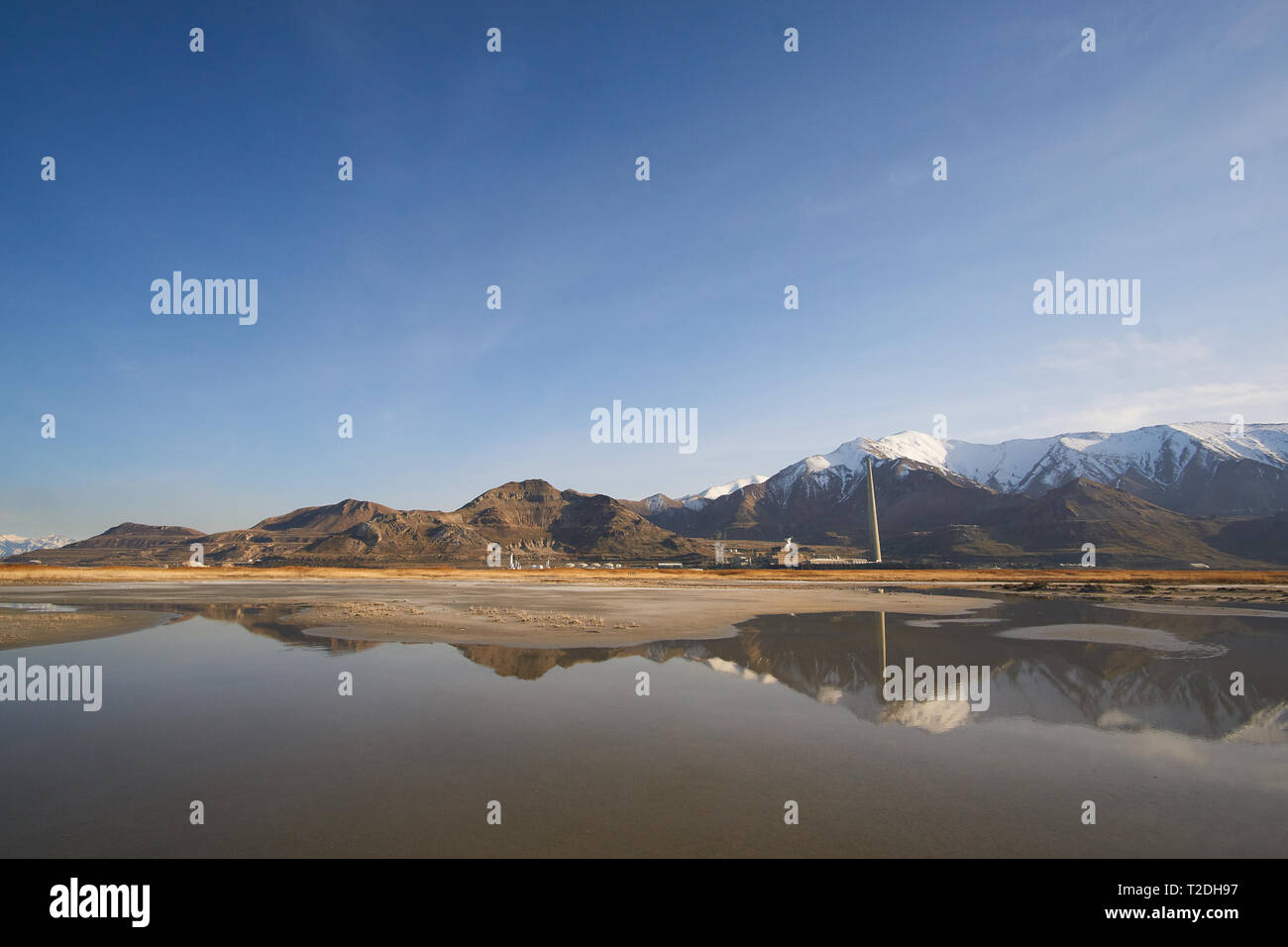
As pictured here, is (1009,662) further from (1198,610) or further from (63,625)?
(63,625)

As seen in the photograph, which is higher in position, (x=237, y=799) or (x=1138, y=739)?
(x=237, y=799)

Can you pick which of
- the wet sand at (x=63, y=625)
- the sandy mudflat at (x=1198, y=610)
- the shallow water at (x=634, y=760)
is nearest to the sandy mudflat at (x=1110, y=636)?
the shallow water at (x=634, y=760)

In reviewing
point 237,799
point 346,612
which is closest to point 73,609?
point 346,612

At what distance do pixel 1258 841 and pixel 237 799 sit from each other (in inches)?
617

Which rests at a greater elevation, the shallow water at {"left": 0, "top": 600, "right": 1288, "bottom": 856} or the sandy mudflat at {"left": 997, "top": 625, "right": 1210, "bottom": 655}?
the shallow water at {"left": 0, "top": 600, "right": 1288, "bottom": 856}

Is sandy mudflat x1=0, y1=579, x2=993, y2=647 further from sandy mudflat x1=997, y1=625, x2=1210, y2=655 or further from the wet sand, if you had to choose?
sandy mudflat x1=997, y1=625, x2=1210, y2=655

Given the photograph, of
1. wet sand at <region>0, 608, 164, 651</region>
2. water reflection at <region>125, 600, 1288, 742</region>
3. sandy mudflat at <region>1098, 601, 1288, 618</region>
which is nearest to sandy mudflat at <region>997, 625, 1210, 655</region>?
water reflection at <region>125, 600, 1288, 742</region>

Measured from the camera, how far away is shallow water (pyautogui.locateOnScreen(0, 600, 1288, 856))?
8.40m

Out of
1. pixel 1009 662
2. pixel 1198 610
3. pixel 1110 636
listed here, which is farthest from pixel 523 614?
pixel 1198 610

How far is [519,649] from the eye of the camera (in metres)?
24.7

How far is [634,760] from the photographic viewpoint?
11.7m

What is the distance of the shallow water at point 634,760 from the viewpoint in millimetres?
8398
